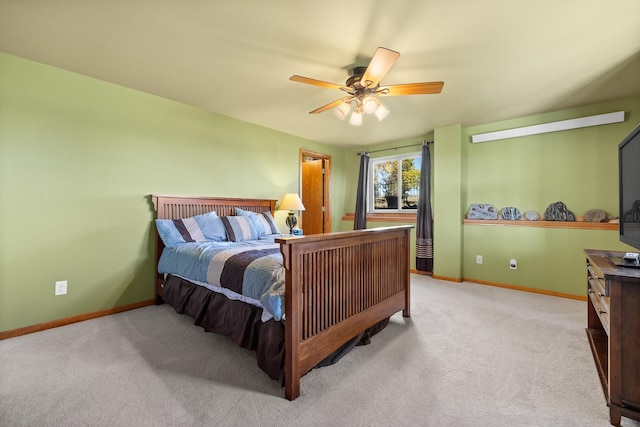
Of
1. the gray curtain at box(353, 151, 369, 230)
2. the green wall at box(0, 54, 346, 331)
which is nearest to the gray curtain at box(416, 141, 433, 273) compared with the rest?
the gray curtain at box(353, 151, 369, 230)

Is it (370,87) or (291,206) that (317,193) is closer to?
(291,206)

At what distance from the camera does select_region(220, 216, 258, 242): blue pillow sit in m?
3.24

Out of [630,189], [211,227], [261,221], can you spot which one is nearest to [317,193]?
[261,221]

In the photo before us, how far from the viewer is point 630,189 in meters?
1.85

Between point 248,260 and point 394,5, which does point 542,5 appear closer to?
point 394,5

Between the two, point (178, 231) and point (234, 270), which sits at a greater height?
point (178, 231)

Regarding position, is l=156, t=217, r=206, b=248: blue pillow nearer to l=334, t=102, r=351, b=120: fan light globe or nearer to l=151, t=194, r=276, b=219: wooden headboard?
l=151, t=194, r=276, b=219: wooden headboard

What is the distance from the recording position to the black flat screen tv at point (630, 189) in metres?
1.71

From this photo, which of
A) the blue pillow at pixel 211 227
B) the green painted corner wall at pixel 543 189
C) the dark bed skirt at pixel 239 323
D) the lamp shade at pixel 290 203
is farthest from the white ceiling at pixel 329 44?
the dark bed skirt at pixel 239 323

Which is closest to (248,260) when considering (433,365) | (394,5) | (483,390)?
(433,365)

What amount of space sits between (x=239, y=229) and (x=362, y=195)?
2643 mm

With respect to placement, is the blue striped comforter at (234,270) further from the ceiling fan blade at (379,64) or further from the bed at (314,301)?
the ceiling fan blade at (379,64)

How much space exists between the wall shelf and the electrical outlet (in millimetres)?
4775

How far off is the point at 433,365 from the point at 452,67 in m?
2.36
